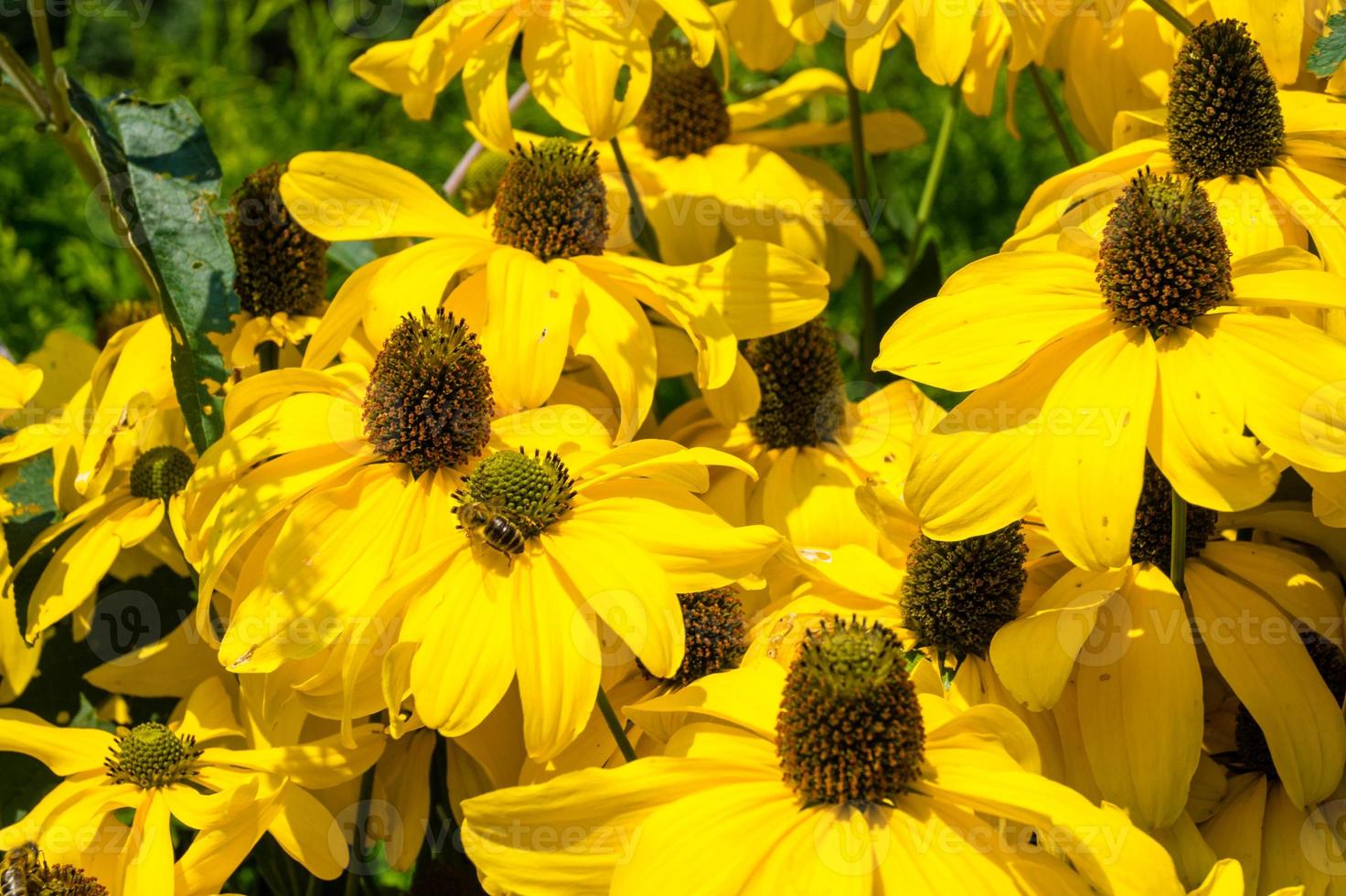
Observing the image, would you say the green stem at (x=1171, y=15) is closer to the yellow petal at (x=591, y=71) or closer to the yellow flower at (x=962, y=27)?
the yellow flower at (x=962, y=27)

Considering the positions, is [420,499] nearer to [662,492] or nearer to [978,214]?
[662,492]

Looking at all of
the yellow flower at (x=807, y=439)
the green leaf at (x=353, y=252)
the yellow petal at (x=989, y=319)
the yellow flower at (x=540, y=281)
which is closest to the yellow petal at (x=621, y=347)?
the yellow flower at (x=540, y=281)

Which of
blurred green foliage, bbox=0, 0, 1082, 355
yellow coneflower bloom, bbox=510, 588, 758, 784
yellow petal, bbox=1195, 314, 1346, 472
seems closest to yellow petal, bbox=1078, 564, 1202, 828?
yellow petal, bbox=1195, 314, 1346, 472

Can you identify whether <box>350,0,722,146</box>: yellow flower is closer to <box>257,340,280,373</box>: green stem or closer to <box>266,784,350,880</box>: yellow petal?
<box>257,340,280,373</box>: green stem

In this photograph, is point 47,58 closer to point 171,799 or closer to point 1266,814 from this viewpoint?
point 171,799

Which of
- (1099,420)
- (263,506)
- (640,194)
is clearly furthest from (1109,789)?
(640,194)

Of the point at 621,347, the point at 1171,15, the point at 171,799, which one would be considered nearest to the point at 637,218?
the point at 621,347
